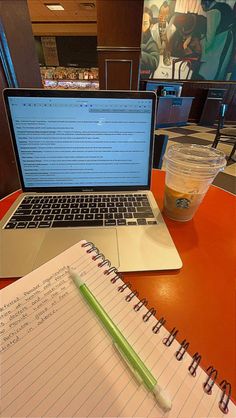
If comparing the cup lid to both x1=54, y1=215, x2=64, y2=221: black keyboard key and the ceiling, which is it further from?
the ceiling

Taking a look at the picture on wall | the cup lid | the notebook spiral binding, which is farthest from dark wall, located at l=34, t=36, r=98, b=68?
the notebook spiral binding

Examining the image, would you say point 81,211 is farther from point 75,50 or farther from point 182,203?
point 75,50

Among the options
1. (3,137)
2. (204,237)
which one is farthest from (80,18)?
(204,237)

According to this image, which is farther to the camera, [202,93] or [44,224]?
A: [202,93]

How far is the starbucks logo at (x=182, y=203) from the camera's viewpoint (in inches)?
17.1

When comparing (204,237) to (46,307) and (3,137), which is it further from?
(3,137)

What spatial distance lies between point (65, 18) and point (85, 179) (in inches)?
299

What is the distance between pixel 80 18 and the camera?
567 cm

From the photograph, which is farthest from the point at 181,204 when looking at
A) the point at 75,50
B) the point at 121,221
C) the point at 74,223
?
the point at 75,50

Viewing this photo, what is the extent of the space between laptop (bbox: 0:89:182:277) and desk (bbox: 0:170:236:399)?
3 cm

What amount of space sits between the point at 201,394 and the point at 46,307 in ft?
0.64

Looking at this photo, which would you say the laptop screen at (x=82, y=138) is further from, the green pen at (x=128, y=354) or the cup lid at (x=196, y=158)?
the green pen at (x=128, y=354)

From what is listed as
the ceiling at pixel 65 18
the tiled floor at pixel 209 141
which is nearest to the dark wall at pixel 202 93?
the tiled floor at pixel 209 141

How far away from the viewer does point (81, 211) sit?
469 mm
